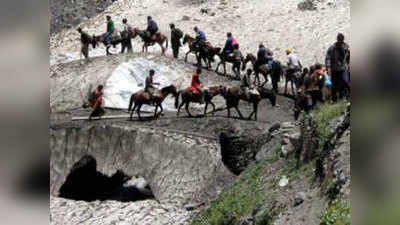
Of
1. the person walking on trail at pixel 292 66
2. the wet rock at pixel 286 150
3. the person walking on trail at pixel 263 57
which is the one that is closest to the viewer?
the wet rock at pixel 286 150

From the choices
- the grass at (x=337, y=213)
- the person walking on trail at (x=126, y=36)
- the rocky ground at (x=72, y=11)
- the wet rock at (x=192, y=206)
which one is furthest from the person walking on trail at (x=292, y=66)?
the rocky ground at (x=72, y=11)

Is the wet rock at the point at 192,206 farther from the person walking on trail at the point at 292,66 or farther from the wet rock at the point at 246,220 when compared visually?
the person walking on trail at the point at 292,66

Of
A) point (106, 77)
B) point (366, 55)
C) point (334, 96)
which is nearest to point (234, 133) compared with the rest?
point (334, 96)

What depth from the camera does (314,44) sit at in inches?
870

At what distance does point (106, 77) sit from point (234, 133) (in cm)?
558

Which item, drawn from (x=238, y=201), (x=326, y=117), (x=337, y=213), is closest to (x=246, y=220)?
(x=238, y=201)

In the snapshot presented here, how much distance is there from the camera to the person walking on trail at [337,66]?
862 centimetres

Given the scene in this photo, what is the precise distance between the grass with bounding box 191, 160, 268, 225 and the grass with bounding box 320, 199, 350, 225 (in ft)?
7.85

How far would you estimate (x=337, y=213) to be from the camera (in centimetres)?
679

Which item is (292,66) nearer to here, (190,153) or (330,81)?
(190,153)

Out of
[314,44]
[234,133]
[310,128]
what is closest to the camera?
[310,128]

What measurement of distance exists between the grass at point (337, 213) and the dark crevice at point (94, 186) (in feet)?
26.1

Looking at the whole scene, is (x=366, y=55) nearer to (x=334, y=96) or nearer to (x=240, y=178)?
(x=334, y=96)

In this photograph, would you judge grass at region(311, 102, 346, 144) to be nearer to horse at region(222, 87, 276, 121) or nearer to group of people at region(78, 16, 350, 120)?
group of people at region(78, 16, 350, 120)
